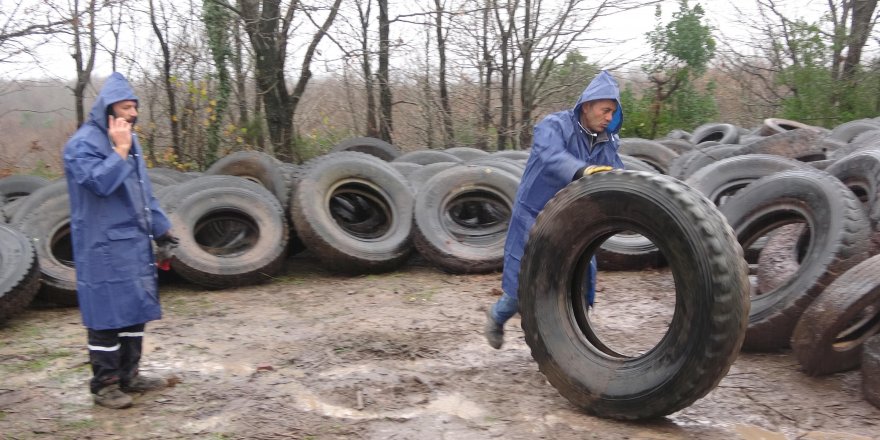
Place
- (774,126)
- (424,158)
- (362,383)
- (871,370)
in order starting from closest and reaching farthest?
1. (871,370)
2. (362,383)
3. (774,126)
4. (424,158)

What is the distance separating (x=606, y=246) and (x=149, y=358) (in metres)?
4.32

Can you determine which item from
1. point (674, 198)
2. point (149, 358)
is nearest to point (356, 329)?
point (149, 358)

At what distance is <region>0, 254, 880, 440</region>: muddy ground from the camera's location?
3469 millimetres

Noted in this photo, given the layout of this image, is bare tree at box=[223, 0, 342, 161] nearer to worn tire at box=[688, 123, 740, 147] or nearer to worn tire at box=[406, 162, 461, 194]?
worn tire at box=[406, 162, 461, 194]

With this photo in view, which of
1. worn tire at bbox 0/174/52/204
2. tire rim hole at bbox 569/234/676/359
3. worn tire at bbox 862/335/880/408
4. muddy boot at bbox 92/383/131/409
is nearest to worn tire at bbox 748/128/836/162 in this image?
tire rim hole at bbox 569/234/676/359

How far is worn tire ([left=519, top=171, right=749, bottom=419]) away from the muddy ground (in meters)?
0.22

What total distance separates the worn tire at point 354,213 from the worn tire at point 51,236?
2.11 metres

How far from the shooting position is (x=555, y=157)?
3744 mm

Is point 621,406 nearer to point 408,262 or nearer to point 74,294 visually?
point 408,262

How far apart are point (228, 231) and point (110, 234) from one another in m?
3.68

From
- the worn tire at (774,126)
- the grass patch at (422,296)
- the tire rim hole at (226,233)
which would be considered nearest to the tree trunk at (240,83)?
the tire rim hole at (226,233)

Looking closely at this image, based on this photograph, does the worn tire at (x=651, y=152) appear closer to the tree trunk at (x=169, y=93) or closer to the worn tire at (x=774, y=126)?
the worn tire at (x=774, y=126)

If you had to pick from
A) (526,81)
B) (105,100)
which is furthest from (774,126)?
(105,100)

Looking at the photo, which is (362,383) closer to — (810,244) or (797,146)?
(810,244)
